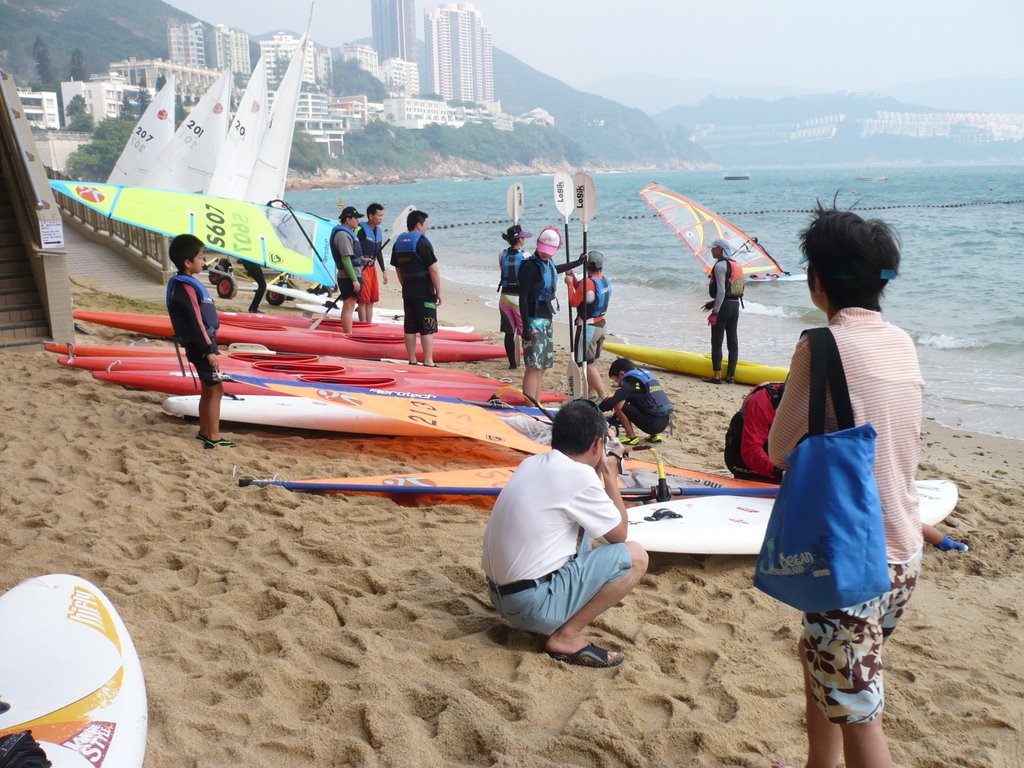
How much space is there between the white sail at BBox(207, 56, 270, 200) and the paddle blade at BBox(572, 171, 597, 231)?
1190 centimetres

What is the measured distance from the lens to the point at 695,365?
390 inches

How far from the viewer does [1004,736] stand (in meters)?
2.90

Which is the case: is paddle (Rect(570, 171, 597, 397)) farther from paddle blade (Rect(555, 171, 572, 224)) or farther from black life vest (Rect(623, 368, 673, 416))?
black life vest (Rect(623, 368, 673, 416))

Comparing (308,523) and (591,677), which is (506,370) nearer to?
(308,523)

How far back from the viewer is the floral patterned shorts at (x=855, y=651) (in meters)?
2.00

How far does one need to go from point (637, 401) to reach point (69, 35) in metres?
191

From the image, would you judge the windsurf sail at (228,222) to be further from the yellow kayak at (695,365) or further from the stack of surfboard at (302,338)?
the yellow kayak at (695,365)

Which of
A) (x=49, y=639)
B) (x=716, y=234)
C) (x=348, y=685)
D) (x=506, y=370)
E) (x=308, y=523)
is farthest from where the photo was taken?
Result: (x=716, y=234)

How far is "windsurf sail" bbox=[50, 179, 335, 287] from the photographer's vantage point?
9398 mm

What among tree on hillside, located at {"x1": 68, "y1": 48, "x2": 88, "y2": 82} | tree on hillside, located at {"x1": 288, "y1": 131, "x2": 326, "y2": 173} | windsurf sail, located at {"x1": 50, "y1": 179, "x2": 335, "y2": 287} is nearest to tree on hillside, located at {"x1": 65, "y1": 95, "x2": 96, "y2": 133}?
tree on hillside, located at {"x1": 288, "y1": 131, "x2": 326, "y2": 173}

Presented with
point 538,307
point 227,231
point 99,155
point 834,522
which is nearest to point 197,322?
point 538,307

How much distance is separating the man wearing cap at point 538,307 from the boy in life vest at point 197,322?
2.63 metres

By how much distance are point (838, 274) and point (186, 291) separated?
4.24m

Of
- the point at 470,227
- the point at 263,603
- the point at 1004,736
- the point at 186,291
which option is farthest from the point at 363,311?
the point at 470,227
